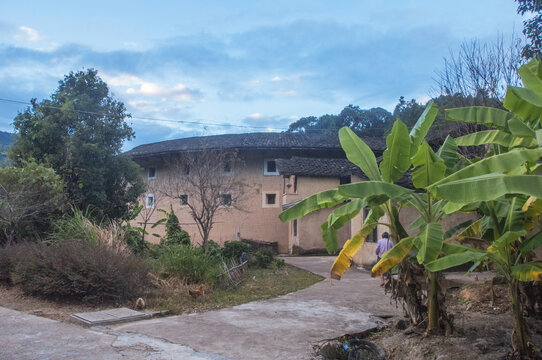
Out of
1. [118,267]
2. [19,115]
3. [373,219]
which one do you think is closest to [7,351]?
[118,267]

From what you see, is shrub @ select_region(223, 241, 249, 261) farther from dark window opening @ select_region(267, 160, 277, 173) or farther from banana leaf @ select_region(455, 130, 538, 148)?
banana leaf @ select_region(455, 130, 538, 148)

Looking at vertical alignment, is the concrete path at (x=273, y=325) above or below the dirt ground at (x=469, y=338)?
below

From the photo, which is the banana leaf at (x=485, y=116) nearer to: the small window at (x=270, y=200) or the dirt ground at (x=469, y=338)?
the dirt ground at (x=469, y=338)

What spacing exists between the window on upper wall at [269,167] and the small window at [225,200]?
9.80 metres

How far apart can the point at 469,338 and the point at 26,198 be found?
37.7 feet

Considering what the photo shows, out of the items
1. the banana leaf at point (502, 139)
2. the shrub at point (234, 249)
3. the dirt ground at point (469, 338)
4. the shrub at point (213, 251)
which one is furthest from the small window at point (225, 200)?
the banana leaf at point (502, 139)

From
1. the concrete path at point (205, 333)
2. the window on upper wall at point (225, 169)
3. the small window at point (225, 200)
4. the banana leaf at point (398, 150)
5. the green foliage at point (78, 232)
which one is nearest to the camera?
the banana leaf at point (398, 150)

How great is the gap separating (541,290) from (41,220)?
12741 millimetres

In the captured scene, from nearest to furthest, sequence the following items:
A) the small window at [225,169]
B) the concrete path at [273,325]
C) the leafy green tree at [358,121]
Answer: the concrete path at [273,325]
the small window at [225,169]
the leafy green tree at [358,121]

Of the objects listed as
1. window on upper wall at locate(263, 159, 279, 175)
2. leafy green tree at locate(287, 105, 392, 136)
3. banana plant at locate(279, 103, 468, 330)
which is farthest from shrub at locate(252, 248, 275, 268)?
leafy green tree at locate(287, 105, 392, 136)

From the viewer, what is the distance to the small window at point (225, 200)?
50.4 feet

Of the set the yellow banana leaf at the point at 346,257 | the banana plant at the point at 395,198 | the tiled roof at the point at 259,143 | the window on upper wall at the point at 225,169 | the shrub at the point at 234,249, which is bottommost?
the shrub at the point at 234,249

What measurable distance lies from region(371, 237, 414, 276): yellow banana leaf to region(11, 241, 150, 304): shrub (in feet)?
18.9

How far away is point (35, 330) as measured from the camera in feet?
20.4
